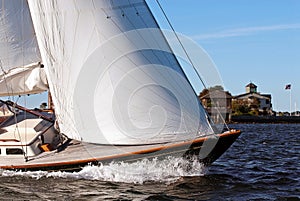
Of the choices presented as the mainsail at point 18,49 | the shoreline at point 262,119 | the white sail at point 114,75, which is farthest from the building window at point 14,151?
the shoreline at point 262,119

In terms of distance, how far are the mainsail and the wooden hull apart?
2913 millimetres

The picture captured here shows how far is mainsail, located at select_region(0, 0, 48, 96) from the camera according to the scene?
61.5 feet

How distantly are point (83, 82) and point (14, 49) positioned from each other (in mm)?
3788

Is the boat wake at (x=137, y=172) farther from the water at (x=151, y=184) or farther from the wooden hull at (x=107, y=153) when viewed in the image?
the wooden hull at (x=107, y=153)

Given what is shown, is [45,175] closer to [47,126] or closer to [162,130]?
[47,126]

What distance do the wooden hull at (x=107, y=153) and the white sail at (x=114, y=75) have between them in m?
0.32

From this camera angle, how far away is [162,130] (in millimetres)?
15953

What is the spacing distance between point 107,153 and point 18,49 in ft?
18.0

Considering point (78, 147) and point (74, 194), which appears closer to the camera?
point (74, 194)

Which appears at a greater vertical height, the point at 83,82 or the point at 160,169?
the point at 83,82

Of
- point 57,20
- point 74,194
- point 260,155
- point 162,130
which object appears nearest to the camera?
point 74,194

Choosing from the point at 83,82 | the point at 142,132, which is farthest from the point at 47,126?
the point at 142,132

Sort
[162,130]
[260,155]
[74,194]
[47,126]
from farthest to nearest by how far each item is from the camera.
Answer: [260,155]
[47,126]
[162,130]
[74,194]

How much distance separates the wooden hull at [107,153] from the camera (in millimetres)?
15625
